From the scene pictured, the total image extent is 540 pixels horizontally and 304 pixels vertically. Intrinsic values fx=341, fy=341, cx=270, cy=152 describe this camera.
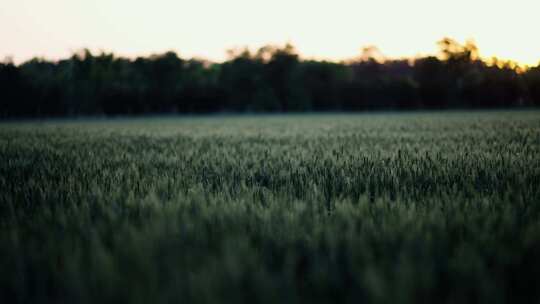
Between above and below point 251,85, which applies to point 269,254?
below

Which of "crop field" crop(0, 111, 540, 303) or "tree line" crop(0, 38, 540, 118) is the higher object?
"tree line" crop(0, 38, 540, 118)

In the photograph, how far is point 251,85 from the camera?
64438 millimetres

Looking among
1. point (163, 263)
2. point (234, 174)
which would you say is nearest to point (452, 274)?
point (163, 263)

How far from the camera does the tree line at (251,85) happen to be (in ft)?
178

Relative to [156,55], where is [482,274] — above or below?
below

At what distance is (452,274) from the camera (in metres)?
1.23

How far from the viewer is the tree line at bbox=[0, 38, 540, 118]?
178ft

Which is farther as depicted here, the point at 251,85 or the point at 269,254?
the point at 251,85

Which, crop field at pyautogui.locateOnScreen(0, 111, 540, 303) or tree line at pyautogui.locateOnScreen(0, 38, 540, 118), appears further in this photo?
tree line at pyautogui.locateOnScreen(0, 38, 540, 118)

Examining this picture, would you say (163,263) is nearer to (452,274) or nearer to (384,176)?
(452,274)

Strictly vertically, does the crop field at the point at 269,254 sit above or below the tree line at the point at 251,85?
below

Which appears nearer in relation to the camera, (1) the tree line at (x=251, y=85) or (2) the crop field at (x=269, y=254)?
(2) the crop field at (x=269, y=254)

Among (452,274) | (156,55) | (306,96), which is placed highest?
(156,55)

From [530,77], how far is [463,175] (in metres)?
66.4
